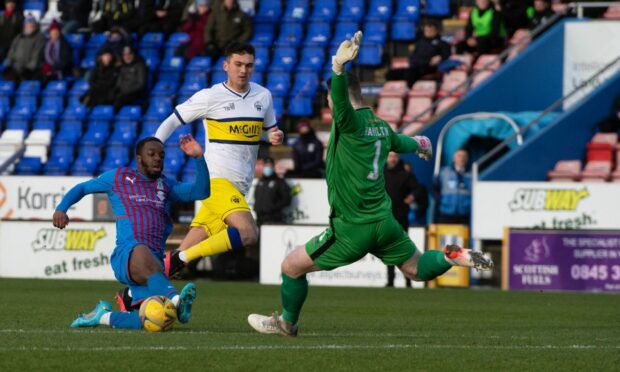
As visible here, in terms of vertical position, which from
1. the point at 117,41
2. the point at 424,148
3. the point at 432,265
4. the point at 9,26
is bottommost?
the point at 432,265

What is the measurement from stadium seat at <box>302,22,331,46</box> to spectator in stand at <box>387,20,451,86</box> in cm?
202

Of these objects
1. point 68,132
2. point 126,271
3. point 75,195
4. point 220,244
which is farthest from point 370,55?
point 126,271

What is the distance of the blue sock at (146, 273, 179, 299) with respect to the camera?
10562 mm

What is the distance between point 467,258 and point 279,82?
55.3ft

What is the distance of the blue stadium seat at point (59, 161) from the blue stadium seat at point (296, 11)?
510cm

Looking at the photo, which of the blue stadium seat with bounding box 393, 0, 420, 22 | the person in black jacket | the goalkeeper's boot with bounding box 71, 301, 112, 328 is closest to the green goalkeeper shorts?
the goalkeeper's boot with bounding box 71, 301, 112, 328

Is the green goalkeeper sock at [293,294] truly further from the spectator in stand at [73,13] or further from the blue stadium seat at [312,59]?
the spectator in stand at [73,13]

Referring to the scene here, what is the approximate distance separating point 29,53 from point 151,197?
1885 centimetres

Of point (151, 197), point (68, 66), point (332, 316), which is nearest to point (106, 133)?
point (68, 66)

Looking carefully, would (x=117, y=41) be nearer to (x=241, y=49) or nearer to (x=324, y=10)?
(x=324, y=10)

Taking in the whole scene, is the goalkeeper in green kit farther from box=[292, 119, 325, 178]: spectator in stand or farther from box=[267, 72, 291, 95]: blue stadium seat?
box=[267, 72, 291, 95]: blue stadium seat

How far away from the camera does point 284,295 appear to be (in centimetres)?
1038

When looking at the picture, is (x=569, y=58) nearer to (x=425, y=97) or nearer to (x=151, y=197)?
(x=425, y=97)

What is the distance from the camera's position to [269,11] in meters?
28.5
